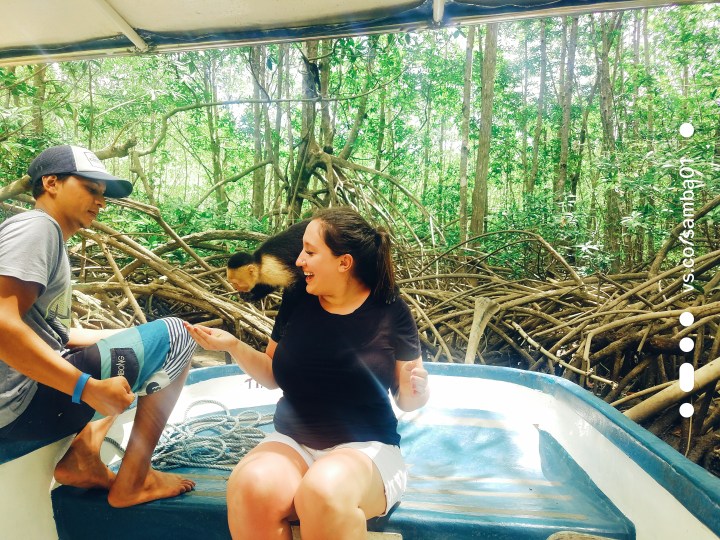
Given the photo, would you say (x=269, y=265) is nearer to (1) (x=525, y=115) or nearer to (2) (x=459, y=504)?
(2) (x=459, y=504)

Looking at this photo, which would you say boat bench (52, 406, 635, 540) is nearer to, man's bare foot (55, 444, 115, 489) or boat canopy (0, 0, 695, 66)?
man's bare foot (55, 444, 115, 489)

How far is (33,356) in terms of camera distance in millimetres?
1162

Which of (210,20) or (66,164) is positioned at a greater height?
(210,20)

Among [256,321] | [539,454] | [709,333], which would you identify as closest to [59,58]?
[256,321]

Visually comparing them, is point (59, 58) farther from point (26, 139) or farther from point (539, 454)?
point (26, 139)

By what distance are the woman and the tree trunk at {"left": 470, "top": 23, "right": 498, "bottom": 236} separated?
240 inches

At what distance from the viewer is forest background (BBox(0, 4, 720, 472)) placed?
3525 mm

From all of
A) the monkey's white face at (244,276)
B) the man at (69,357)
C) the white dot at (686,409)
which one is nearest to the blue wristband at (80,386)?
the man at (69,357)

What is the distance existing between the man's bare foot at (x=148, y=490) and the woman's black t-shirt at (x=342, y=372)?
1.02ft

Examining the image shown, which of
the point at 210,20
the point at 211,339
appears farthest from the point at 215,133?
the point at 211,339

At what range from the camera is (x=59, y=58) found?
6.59ft

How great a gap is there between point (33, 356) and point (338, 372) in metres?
0.72

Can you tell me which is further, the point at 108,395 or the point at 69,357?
the point at 69,357

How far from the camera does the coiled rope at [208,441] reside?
5.80ft
